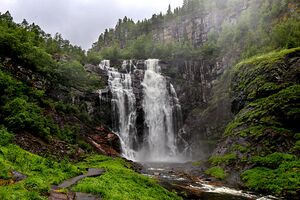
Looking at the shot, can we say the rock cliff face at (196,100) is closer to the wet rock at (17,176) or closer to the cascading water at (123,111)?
the cascading water at (123,111)

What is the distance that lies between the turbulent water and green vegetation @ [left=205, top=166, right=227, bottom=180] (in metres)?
20.8

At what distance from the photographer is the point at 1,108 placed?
3266 cm

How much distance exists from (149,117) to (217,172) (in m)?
31.2

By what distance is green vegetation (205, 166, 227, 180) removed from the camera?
34.7 metres

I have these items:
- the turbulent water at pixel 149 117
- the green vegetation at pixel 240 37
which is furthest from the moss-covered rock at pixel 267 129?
the turbulent water at pixel 149 117

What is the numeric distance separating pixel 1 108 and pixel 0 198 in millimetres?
24162

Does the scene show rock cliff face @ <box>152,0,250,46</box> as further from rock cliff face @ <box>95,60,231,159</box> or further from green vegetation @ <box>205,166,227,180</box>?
green vegetation @ <box>205,166,227,180</box>

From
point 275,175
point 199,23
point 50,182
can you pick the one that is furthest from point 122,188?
point 199,23

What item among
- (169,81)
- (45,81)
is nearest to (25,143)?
(45,81)

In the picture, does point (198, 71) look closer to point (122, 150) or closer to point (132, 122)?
point (132, 122)

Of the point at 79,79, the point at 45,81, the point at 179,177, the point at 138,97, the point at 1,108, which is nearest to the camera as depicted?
the point at 1,108

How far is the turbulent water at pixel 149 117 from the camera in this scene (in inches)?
2432

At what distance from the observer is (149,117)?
216 ft

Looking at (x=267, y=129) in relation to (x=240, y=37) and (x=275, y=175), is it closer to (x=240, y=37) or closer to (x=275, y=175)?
(x=275, y=175)
